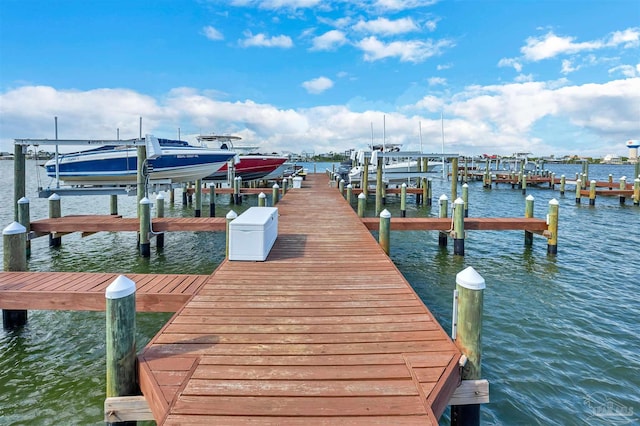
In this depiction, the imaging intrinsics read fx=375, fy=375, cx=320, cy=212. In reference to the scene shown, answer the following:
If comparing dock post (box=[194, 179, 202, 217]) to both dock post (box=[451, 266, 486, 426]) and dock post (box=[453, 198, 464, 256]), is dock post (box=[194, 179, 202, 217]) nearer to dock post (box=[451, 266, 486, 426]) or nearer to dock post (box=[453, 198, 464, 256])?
dock post (box=[453, 198, 464, 256])

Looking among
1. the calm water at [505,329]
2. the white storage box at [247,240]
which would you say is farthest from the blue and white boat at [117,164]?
the white storage box at [247,240]

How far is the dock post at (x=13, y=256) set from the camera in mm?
6359

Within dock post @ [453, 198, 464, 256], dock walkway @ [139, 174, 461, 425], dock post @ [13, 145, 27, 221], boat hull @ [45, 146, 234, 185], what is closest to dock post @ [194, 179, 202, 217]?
boat hull @ [45, 146, 234, 185]

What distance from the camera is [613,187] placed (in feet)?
96.2

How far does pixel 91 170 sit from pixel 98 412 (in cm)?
1588

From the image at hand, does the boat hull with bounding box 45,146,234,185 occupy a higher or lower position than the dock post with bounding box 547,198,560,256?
higher

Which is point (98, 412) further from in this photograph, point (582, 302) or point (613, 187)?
point (613, 187)

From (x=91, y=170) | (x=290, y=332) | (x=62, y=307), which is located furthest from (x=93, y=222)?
(x=290, y=332)

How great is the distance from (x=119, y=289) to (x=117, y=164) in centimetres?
1636

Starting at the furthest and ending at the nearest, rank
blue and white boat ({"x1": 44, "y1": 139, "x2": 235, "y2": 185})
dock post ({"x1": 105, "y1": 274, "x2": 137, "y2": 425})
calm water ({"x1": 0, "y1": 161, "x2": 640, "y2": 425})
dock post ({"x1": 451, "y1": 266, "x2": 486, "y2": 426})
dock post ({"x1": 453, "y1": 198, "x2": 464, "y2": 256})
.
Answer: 1. blue and white boat ({"x1": 44, "y1": 139, "x2": 235, "y2": 185})
2. dock post ({"x1": 453, "y1": 198, "x2": 464, "y2": 256})
3. calm water ({"x1": 0, "y1": 161, "x2": 640, "y2": 425})
4. dock post ({"x1": 451, "y1": 266, "x2": 486, "y2": 426})
5. dock post ({"x1": 105, "y1": 274, "x2": 137, "y2": 425})

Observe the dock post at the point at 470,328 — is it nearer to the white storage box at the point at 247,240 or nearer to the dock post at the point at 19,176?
the white storage box at the point at 247,240

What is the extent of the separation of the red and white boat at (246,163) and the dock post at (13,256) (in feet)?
59.6

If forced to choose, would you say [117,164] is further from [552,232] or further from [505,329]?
[552,232]

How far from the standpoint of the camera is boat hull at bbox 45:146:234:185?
56.4 ft
